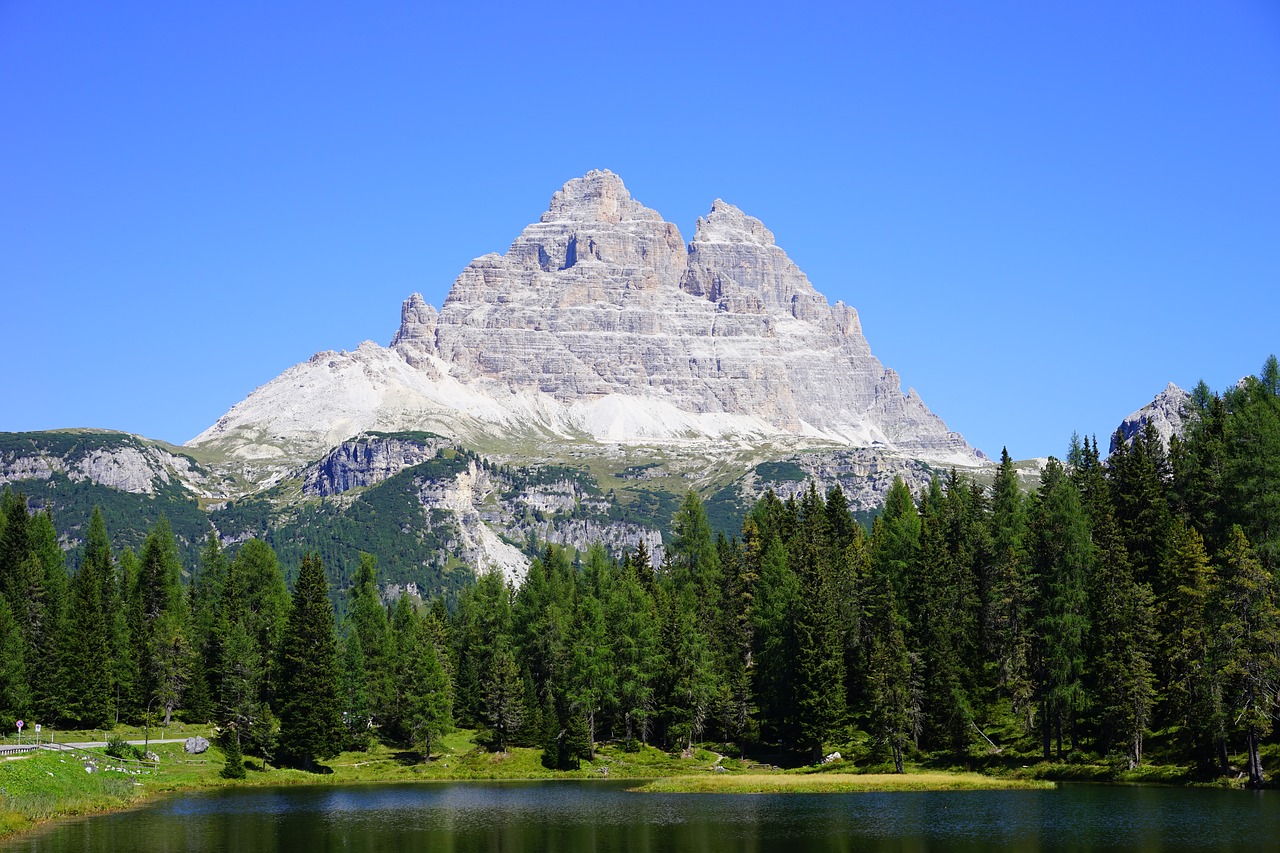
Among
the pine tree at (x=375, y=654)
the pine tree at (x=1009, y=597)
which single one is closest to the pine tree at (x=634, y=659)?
the pine tree at (x=375, y=654)

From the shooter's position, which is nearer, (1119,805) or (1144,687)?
(1119,805)

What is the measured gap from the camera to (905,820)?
81375 mm

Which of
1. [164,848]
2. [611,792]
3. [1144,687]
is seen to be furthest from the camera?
[611,792]

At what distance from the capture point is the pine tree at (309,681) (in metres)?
120

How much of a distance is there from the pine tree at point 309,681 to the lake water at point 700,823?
18945mm

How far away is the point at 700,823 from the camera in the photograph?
275 feet

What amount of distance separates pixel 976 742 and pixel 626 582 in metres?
39.7

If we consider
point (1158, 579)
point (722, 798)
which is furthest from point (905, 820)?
point (1158, 579)

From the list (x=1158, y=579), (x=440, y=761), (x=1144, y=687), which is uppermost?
(x=1158, y=579)

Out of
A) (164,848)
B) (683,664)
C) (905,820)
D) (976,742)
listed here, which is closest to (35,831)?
(164,848)

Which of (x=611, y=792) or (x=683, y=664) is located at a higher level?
(x=683, y=664)

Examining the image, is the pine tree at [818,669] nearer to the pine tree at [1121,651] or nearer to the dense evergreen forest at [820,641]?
the dense evergreen forest at [820,641]

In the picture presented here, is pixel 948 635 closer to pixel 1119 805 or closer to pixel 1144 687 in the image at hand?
pixel 1144 687

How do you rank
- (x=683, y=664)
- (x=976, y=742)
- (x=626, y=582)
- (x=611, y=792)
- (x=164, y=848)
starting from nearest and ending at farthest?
(x=164, y=848) → (x=611, y=792) → (x=976, y=742) → (x=683, y=664) → (x=626, y=582)
